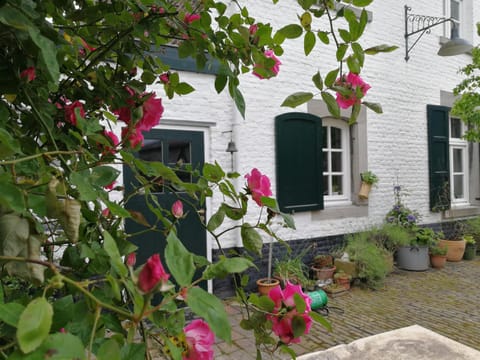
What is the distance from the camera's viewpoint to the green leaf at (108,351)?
45 cm

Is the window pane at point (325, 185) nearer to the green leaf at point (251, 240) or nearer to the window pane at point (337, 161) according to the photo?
the window pane at point (337, 161)

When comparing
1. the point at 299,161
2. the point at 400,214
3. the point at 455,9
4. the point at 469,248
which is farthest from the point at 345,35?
the point at 455,9

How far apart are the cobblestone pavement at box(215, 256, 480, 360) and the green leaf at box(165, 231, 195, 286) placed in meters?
2.90

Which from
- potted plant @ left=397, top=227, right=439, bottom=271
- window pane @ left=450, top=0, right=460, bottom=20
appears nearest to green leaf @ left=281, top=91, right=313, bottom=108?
potted plant @ left=397, top=227, right=439, bottom=271

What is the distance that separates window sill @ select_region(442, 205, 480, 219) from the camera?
289 inches

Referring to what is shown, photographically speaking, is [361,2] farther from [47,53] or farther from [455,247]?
[455,247]

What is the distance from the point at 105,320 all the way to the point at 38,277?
0.18 metres

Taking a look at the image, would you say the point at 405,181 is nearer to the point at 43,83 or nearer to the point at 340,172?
the point at 340,172

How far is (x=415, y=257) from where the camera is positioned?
630cm

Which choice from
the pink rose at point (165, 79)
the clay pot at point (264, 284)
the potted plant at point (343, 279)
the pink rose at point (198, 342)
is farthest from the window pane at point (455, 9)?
the pink rose at point (198, 342)

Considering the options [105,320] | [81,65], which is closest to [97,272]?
[105,320]

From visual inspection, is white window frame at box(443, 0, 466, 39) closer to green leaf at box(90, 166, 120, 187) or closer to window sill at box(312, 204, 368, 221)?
window sill at box(312, 204, 368, 221)

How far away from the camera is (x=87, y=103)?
113 cm

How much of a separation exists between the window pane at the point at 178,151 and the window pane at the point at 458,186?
5.79 m
